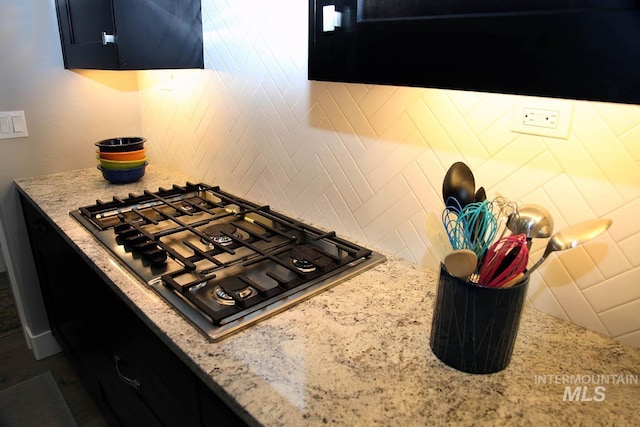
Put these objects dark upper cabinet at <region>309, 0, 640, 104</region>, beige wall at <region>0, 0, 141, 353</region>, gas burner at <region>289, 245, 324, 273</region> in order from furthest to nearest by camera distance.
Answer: beige wall at <region>0, 0, 141, 353</region> → gas burner at <region>289, 245, 324, 273</region> → dark upper cabinet at <region>309, 0, 640, 104</region>

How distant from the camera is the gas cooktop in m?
1.05

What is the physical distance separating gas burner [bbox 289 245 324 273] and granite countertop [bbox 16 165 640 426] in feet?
0.38

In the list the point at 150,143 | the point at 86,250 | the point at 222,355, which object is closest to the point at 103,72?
the point at 150,143

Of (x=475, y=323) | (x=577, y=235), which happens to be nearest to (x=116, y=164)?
(x=475, y=323)

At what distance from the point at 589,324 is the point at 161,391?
1061 millimetres

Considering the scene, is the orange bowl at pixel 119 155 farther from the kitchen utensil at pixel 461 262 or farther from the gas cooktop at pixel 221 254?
the kitchen utensil at pixel 461 262

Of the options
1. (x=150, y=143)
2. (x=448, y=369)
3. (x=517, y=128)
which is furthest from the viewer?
(x=150, y=143)

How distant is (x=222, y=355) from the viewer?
0.89m

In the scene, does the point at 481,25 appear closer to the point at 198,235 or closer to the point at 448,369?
the point at 448,369

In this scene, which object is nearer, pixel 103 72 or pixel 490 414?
pixel 490 414

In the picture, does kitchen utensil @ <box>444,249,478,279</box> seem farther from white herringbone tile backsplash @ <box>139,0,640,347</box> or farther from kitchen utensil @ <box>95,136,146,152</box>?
kitchen utensil @ <box>95,136,146,152</box>

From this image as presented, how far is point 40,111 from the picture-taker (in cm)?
198

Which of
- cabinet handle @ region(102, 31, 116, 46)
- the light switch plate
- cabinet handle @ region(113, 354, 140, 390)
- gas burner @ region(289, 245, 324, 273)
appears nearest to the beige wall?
the light switch plate

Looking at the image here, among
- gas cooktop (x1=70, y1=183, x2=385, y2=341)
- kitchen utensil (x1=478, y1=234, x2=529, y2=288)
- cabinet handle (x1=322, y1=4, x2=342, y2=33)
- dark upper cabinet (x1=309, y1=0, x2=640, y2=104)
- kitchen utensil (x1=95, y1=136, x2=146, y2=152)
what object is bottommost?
gas cooktop (x1=70, y1=183, x2=385, y2=341)
